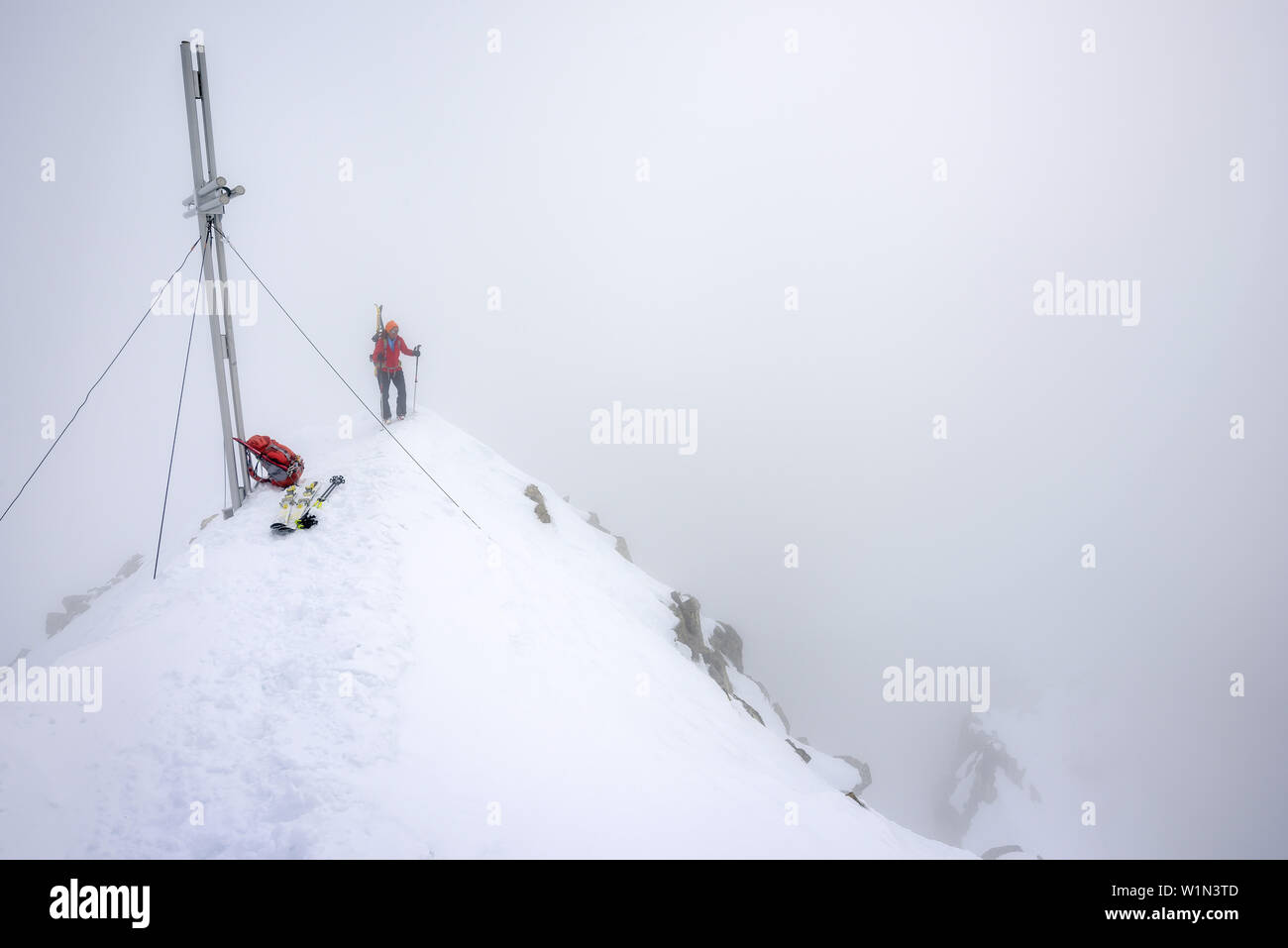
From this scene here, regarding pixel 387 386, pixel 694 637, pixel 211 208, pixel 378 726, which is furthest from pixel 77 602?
pixel 378 726

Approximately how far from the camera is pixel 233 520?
12.3 m

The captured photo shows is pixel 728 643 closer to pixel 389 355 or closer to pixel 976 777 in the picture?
pixel 389 355

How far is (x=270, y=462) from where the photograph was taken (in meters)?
13.3

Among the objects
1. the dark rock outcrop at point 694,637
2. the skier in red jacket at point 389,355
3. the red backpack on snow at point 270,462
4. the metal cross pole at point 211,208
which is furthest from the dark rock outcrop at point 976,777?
the metal cross pole at point 211,208

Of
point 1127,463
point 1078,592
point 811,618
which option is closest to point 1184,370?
point 1127,463

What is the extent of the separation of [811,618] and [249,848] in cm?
6932

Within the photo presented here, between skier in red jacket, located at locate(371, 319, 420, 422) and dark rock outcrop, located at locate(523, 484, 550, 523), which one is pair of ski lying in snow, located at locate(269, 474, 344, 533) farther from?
dark rock outcrop, located at locate(523, 484, 550, 523)

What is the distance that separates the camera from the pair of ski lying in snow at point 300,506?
38.5ft

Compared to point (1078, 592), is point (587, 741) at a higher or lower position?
higher

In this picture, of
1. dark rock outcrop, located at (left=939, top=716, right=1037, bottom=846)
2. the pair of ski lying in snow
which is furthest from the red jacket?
dark rock outcrop, located at (left=939, top=716, right=1037, bottom=846)

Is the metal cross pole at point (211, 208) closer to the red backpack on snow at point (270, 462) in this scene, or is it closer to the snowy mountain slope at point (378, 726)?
the red backpack on snow at point (270, 462)

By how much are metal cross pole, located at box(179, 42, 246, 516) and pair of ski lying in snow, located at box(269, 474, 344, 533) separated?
1684 millimetres

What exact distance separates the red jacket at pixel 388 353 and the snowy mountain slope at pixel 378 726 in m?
3.86
